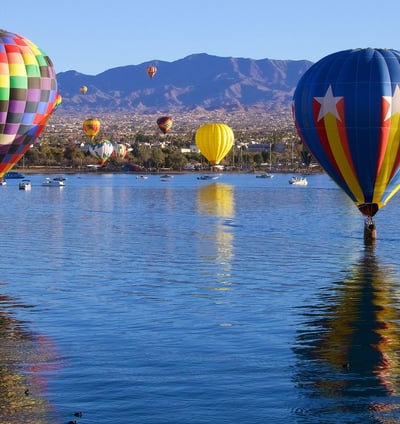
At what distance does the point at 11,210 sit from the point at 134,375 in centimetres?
6821

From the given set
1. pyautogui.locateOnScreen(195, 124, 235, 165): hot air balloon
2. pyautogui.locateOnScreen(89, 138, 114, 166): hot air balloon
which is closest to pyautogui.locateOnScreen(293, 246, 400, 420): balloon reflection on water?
pyautogui.locateOnScreen(195, 124, 235, 165): hot air balloon

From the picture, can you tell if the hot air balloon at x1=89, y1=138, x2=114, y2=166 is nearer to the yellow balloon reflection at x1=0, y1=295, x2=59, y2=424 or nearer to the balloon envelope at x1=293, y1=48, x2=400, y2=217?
the balloon envelope at x1=293, y1=48, x2=400, y2=217

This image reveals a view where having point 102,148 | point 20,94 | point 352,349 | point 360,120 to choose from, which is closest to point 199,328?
point 352,349

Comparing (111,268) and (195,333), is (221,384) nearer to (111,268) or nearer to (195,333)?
(195,333)

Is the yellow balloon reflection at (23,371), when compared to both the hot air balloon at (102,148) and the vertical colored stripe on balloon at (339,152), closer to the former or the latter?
the vertical colored stripe on balloon at (339,152)

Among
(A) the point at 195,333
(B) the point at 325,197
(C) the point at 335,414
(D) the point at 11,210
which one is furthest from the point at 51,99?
(B) the point at 325,197

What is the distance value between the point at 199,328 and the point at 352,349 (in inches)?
196

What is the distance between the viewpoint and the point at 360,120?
5159 centimetres

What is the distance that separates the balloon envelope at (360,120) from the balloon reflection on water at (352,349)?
10.4 metres

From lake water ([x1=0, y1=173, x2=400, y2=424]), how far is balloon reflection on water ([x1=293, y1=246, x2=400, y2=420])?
5cm

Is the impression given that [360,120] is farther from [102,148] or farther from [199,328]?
[102,148]

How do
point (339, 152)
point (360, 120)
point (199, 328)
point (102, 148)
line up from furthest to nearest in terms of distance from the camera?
point (102, 148) → point (339, 152) → point (360, 120) → point (199, 328)

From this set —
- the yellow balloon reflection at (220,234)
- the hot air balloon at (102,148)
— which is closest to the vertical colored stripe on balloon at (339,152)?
the yellow balloon reflection at (220,234)

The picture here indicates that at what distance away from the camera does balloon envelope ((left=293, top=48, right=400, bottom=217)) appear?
51469mm
